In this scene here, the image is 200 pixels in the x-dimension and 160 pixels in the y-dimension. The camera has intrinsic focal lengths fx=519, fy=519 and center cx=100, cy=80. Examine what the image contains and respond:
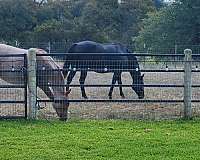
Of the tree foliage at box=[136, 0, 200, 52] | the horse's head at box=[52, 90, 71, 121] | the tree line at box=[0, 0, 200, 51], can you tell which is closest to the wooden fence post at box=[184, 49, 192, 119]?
the horse's head at box=[52, 90, 71, 121]

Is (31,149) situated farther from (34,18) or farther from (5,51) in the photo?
(34,18)

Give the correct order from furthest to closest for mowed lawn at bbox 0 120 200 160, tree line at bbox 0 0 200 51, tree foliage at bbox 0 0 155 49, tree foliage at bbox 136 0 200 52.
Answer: tree foliage at bbox 0 0 155 49
tree line at bbox 0 0 200 51
tree foliage at bbox 136 0 200 52
mowed lawn at bbox 0 120 200 160

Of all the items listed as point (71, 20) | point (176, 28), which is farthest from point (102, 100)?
point (71, 20)

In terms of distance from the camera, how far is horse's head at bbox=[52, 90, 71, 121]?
10242 millimetres

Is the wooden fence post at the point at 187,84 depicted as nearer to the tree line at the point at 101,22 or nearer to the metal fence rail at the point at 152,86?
the metal fence rail at the point at 152,86

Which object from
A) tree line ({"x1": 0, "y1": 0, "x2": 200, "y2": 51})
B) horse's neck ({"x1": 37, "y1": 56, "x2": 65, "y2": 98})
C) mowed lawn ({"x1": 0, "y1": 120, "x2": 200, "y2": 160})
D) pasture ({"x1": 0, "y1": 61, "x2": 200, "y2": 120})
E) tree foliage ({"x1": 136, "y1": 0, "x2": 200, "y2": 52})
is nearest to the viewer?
mowed lawn ({"x1": 0, "y1": 120, "x2": 200, "y2": 160})

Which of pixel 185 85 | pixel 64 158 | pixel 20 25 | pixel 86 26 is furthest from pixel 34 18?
pixel 64 158

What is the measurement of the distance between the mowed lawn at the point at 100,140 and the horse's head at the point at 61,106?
0.58 meters

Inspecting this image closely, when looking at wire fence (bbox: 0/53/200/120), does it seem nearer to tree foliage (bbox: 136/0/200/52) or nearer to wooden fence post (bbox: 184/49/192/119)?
wooden fence post (bbox: 184/49/192/119)

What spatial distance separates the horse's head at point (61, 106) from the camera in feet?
33.6

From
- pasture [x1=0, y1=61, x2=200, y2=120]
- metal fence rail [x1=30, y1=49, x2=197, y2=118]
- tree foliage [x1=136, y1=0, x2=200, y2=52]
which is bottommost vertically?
pasture [x1=0, y1=61, x2=200, y2=120]

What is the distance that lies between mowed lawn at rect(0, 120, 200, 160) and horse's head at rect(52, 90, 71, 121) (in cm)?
58

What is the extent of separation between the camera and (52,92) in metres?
10.9

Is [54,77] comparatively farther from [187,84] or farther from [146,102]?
[187,84]
